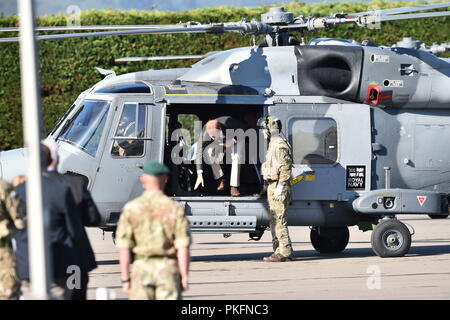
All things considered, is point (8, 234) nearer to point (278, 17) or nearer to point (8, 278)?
point (8, 278)

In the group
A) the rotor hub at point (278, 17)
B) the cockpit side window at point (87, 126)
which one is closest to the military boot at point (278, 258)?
the cockpit side window at point (87, 126)

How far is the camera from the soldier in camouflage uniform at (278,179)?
1280cm

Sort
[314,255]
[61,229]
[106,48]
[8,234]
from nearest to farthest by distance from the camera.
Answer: [61,229]
[8,234]
[314,255]
[106,48]

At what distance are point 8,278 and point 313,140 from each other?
6.74m

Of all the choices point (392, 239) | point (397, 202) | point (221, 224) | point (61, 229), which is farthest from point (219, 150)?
point (61, 229)

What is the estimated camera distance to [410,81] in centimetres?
1358

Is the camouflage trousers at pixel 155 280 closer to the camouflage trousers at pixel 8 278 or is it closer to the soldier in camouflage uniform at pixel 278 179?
the camouflage trousers at pixel 8 278

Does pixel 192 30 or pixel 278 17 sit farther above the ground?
pixel 278 17

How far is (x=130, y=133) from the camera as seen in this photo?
1289cm

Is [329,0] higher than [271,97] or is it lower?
higher
